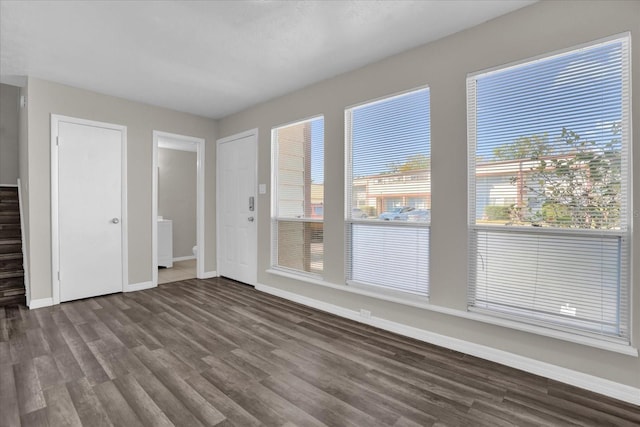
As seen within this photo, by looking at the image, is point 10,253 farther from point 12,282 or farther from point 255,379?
point 255,379

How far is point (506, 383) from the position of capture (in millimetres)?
2025

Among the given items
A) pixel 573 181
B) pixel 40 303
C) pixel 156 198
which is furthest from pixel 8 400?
pixel 573 181

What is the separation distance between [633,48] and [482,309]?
193 centimetres

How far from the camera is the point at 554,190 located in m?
2.11

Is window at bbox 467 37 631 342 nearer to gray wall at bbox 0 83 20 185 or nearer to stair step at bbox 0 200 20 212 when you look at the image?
stair step at bbox 0 200 20 212

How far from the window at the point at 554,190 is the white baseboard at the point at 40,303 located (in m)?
4.57

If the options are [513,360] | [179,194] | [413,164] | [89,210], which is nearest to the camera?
[513,360]

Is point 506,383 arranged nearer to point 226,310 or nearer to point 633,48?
point 633,48

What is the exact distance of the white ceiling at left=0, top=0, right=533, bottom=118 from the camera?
222 centimetres

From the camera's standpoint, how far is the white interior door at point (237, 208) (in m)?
4.46

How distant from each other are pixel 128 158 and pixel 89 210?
32.8 inches

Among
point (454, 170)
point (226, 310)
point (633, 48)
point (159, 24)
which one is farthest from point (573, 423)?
point (159, 24)

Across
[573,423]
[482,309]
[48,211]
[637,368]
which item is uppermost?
[48,211]

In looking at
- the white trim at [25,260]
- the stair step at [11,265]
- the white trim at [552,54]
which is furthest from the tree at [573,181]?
the stair step at [11,265]
